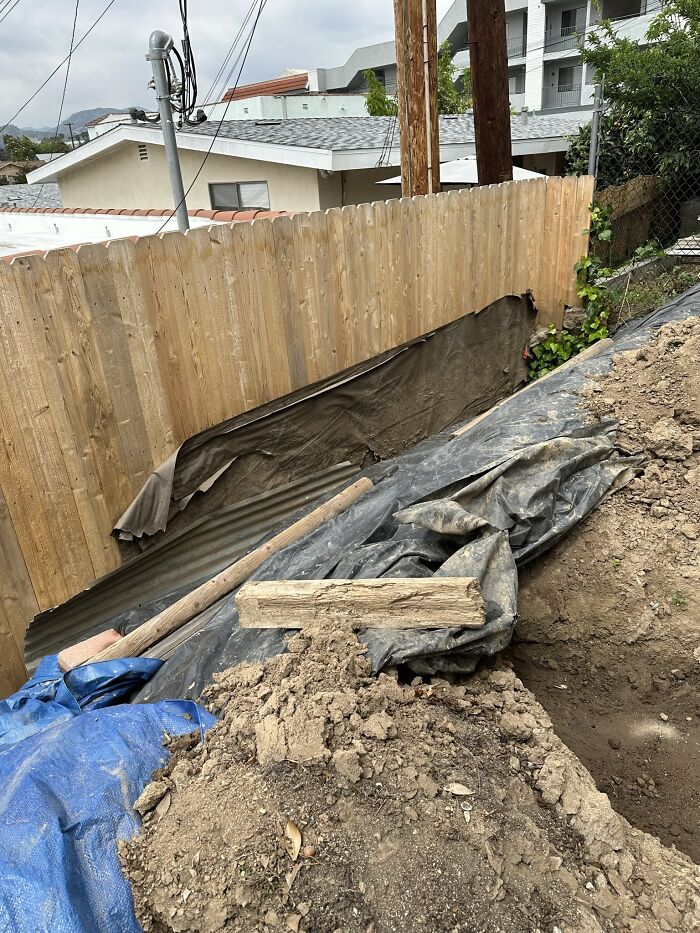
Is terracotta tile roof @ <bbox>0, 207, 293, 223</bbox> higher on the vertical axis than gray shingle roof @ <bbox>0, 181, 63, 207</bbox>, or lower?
lower

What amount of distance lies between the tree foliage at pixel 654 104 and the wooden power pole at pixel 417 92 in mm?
3331

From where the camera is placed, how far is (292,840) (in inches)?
69.1

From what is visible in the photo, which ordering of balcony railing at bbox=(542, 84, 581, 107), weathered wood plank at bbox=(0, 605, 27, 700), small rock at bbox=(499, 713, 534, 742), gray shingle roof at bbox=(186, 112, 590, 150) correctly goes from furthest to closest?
balcony railing at bbox=(542, 84, 581, 107) < gray shingle roof at bbox=(186, 112, 590, 150) < weathered wood plank at bbox=(0, 605, 27, 700) < small rock at bbox=(499, 713, 534, 742)

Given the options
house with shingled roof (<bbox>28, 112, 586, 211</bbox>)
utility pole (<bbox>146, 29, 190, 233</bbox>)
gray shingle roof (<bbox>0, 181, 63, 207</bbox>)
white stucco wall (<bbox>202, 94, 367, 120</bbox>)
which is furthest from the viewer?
white stucco wall (<bbox>202, 94, 367, 120</bbox>)

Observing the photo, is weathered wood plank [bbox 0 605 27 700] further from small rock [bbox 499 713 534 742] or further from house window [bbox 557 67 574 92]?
house window [bbox 557 67 574 92]

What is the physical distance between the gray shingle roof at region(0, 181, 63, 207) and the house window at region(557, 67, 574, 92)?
96.2 feet

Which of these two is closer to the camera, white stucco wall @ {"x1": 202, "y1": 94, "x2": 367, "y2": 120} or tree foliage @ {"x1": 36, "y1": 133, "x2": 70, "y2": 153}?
white stucco wall @ {"x1": 202, "y1": 94, "x2": 367, "y2": 120}

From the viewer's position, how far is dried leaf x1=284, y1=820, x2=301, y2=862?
1727 millimetres

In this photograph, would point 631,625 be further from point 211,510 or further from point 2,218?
point 2,218

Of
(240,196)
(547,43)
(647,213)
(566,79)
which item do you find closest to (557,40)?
(547,43)

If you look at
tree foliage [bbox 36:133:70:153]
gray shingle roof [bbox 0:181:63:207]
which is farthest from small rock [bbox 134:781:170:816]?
tree foliage [bbox 36:133:70:153]

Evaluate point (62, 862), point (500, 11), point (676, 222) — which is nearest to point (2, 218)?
point (500, 11)

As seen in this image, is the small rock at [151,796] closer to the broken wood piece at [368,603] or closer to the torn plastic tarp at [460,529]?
the torn plastic tarp at [460,529]

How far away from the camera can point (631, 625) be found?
2941 mm
